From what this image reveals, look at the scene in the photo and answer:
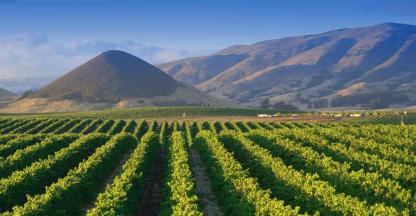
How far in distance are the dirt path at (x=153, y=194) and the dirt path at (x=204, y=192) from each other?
3.14 m

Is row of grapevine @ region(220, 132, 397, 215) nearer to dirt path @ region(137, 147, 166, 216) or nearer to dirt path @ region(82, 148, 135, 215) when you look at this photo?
dirt path @ region(137, 147, 166, 216)

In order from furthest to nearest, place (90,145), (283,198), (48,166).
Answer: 1. (90,145)
2. (48,166)
3. (283,198)

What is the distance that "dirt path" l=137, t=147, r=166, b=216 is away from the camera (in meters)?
36.2

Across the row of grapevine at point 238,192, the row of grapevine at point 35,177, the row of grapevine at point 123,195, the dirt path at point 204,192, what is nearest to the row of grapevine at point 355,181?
the row of grapevine at point 238,192

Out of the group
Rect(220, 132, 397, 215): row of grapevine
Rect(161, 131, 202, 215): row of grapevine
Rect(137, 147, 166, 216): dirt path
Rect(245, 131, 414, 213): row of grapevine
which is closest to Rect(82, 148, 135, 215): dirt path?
Rect(137, 147, 166, 216): dirt path

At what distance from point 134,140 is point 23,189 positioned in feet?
126

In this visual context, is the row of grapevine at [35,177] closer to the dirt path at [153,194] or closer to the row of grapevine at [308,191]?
the dirt path at [153,194]

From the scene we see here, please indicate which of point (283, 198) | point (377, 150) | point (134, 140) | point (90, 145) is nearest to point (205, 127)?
point (134, 140)

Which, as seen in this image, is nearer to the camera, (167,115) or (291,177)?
(291,177)

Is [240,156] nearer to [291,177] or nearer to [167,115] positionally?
[291,177]

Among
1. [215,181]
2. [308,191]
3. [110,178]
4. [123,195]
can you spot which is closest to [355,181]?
[308,191]

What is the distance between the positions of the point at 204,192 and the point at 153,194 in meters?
4.01

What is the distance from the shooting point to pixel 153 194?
135ft

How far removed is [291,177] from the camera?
37.3m
